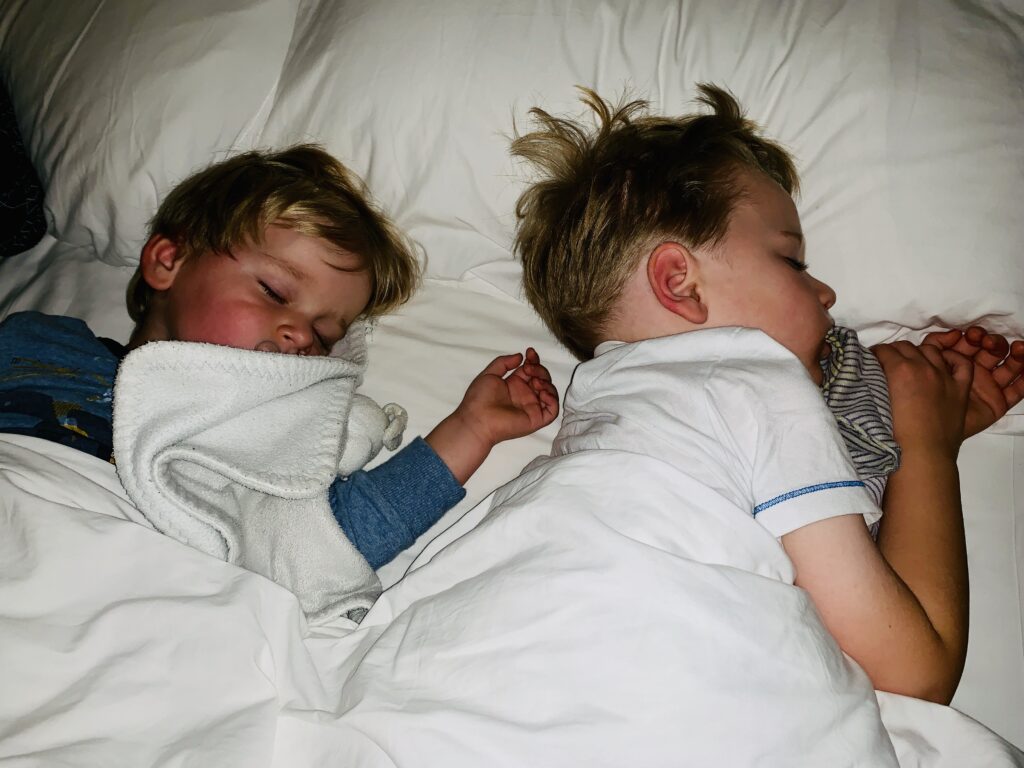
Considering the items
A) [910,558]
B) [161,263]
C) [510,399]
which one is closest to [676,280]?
[510,399]

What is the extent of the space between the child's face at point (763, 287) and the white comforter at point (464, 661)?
0.83ft

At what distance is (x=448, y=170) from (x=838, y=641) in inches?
32.4

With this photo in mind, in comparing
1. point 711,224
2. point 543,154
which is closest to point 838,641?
point 711,224

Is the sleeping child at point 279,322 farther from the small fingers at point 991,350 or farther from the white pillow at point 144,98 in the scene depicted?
Result: the small fingers at point 991,350

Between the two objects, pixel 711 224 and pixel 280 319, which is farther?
pixel 280 319

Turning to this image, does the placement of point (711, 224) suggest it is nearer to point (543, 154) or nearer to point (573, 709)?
point (543, 154)

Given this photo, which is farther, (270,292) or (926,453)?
(270,292)

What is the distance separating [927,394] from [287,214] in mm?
916

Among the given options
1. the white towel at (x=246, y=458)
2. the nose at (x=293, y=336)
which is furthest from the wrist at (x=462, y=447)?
the nose at (x=293, y=336)

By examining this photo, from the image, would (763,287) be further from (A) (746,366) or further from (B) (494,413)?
(B) (494,413)

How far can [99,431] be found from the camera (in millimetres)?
1118

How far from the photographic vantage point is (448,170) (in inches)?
48.4

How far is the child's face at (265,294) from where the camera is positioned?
1.13m

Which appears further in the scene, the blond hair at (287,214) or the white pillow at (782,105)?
the blond hair at (287,214)
